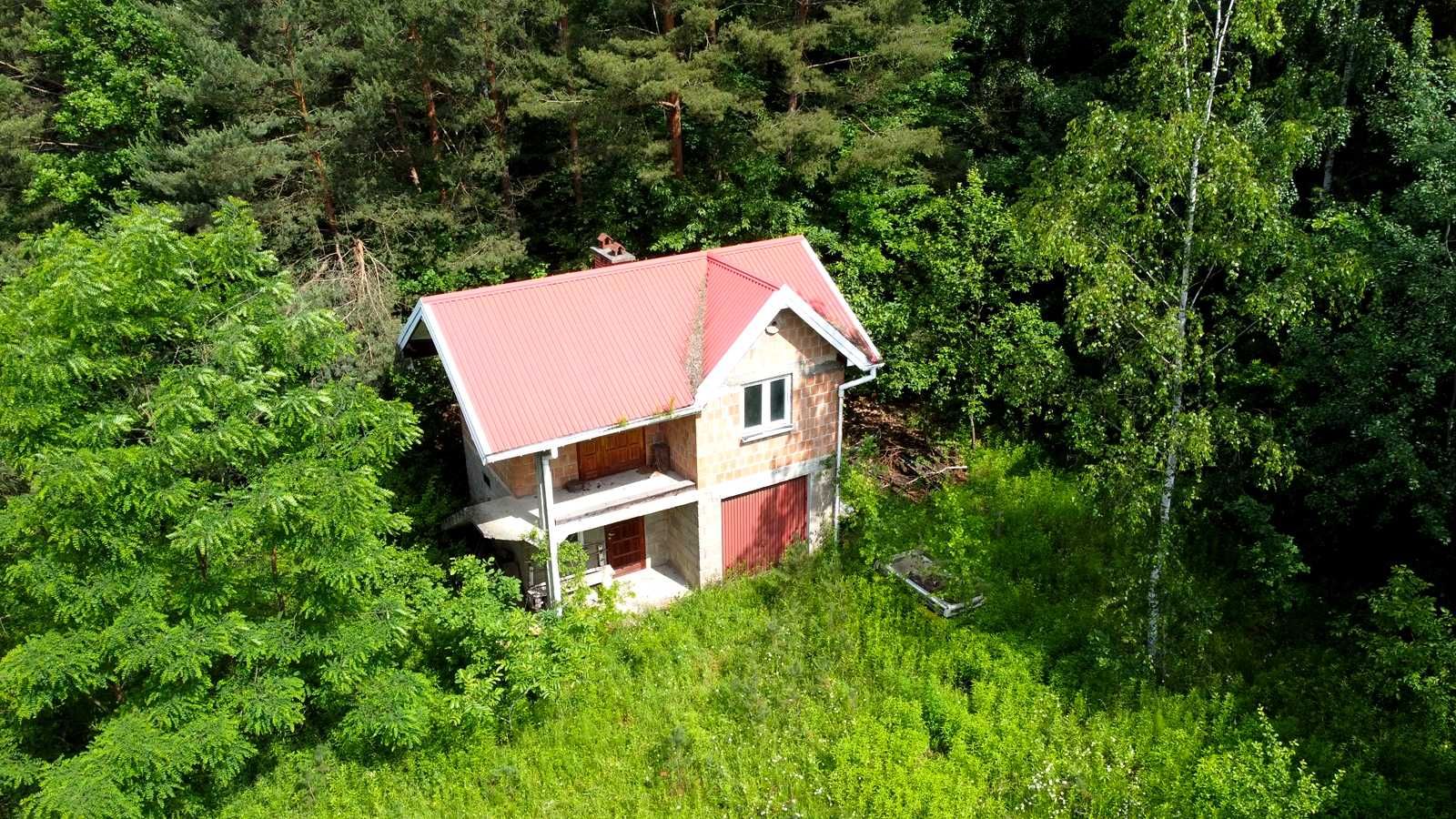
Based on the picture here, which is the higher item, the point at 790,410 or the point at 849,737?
the point at 790,410

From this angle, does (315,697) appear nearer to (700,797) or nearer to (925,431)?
(700,797)

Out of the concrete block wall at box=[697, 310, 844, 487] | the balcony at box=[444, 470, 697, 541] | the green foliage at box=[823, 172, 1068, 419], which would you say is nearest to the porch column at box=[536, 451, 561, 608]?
the balcony at box=[444, 470, 697, 541]

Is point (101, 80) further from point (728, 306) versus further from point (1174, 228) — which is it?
point (1174, 228)

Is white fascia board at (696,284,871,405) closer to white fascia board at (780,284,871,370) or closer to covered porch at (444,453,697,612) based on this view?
white fascia board at (780,284,871,370)

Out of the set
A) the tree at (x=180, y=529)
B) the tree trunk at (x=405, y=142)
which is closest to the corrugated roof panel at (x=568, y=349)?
the tree at (x=180, y=529)

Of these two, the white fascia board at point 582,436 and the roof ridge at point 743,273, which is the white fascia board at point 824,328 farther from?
the white fascia board at point 582,436

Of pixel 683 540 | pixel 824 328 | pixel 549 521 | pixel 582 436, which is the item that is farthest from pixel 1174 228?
pixel 549 521

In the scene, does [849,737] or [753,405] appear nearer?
[849,737]
